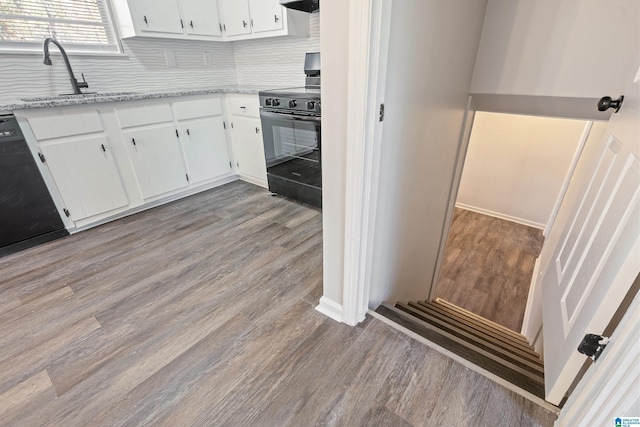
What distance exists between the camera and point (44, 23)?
2.24 meters

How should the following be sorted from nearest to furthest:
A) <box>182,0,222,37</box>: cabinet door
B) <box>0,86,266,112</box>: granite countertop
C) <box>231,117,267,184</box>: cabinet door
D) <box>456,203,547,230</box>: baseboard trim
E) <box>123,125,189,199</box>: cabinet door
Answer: <box>0,86,266,112</box>: granite countertop
<box>123,125,189,199</box>: cabinet door
<box>182,0,222,37</box>: cabinet door
<box>231,117,267,184</box>: cabinet door
<box>456,203,547,230</box>: baseboard trim

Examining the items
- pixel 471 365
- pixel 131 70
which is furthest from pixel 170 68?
pixel 471 365

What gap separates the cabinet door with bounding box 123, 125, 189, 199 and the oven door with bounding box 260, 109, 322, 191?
834 mm

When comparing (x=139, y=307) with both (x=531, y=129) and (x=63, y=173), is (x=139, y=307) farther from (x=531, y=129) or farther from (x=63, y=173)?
(x=531, y=129)

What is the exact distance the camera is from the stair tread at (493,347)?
1.34 metres

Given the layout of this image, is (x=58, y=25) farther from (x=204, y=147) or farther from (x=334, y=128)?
(x=334, y=128)

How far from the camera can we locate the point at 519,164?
3.65m

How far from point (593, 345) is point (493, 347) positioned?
78 centimetres

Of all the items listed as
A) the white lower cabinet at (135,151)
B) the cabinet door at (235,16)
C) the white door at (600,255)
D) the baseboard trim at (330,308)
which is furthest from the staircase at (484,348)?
the cabinet door at (235,16)

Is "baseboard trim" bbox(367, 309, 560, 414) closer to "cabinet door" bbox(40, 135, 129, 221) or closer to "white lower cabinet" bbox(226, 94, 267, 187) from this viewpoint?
"white lower cabinet" bbox(226, 94, 267, 187)

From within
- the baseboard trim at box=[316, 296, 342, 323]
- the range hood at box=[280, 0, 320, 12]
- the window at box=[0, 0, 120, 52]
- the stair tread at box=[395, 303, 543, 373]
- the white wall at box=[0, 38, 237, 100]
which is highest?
the range hood at box=[280, 0, 320, 12]

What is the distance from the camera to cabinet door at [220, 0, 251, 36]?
8.84 ft

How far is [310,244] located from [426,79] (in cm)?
126

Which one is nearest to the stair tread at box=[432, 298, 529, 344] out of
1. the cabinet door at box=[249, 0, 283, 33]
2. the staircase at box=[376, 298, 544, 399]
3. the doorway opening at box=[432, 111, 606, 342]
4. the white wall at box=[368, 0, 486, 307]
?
the doorway opening at box=[432, 111, 606, 342]
